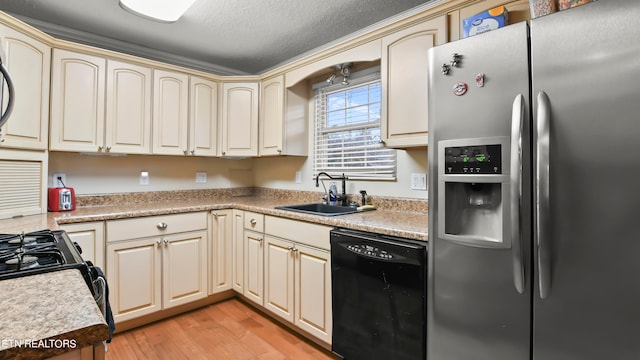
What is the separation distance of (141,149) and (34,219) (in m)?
0.91

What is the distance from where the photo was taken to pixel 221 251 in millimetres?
2852

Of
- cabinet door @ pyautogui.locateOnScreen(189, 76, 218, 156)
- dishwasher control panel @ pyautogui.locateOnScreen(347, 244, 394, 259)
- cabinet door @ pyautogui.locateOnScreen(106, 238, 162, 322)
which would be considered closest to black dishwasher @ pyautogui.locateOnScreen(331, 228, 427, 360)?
dishwasher control panel @ pyautogui.locateOnScreen(347, 244, 394, 259)

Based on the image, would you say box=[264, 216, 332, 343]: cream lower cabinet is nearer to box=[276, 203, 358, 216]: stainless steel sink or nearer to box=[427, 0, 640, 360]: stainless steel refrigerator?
box=[276, 203, 358, 216]: stainless steel sink

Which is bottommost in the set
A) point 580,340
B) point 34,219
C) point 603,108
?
point 580,340

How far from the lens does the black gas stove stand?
929 mm

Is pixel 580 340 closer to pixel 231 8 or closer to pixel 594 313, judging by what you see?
pixel 594 313

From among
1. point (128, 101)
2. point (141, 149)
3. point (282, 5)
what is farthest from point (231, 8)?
point (141, 149)

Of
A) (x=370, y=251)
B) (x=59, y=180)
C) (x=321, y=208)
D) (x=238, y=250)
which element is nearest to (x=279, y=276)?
(x=238, y=250)

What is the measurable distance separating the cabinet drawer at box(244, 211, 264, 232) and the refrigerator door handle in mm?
1796

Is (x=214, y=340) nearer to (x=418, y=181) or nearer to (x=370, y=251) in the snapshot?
(x=370, y=251)

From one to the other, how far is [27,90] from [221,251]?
1770 mm

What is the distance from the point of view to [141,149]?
274cm

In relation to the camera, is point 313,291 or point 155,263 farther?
point 155,263

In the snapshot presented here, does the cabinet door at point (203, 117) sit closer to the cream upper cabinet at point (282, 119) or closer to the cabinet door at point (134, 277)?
the cream upper cabinet at point (282, 119)
